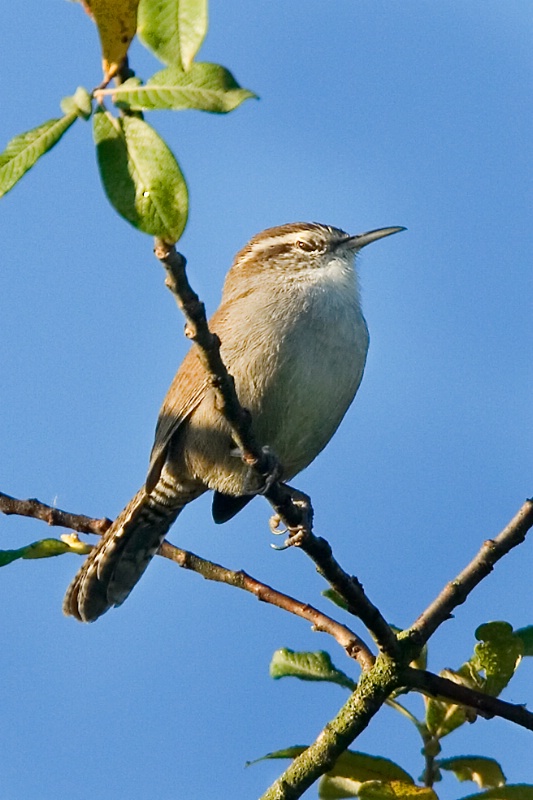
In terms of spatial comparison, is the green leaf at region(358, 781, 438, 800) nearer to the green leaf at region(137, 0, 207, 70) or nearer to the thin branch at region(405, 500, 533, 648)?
the thin branch at region(405, 500, 533, 648)

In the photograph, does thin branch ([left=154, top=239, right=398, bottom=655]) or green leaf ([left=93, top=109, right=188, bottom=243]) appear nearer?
green leaf ([left=93, top=109, right=188, bottom=243])

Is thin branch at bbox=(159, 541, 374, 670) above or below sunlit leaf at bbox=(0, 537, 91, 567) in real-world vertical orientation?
below

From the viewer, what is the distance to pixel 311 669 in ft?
10.4

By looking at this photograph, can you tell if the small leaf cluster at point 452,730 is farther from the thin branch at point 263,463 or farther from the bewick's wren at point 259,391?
the bewick's wren at point 259,391

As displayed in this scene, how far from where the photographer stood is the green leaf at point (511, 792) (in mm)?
2684

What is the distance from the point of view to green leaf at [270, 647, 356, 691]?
125 inches

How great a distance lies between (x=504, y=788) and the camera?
2.71 meters

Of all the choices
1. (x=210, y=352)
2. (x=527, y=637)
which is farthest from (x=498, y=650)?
(x=210, y=352)

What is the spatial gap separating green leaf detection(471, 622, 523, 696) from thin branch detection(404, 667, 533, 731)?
8 cm

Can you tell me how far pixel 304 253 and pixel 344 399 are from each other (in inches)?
36.7

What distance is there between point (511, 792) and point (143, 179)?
1906 millimetres

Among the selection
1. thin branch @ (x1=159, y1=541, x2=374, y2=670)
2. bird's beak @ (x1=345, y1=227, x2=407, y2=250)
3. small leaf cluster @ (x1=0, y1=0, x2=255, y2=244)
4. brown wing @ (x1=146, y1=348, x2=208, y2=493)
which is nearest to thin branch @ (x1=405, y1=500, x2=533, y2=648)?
thin branch @ (x1=159, y1=541, x2=374, y2=670)

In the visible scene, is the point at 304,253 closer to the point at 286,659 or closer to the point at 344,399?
the point at 344,399

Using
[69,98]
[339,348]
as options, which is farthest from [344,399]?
[69,98]
